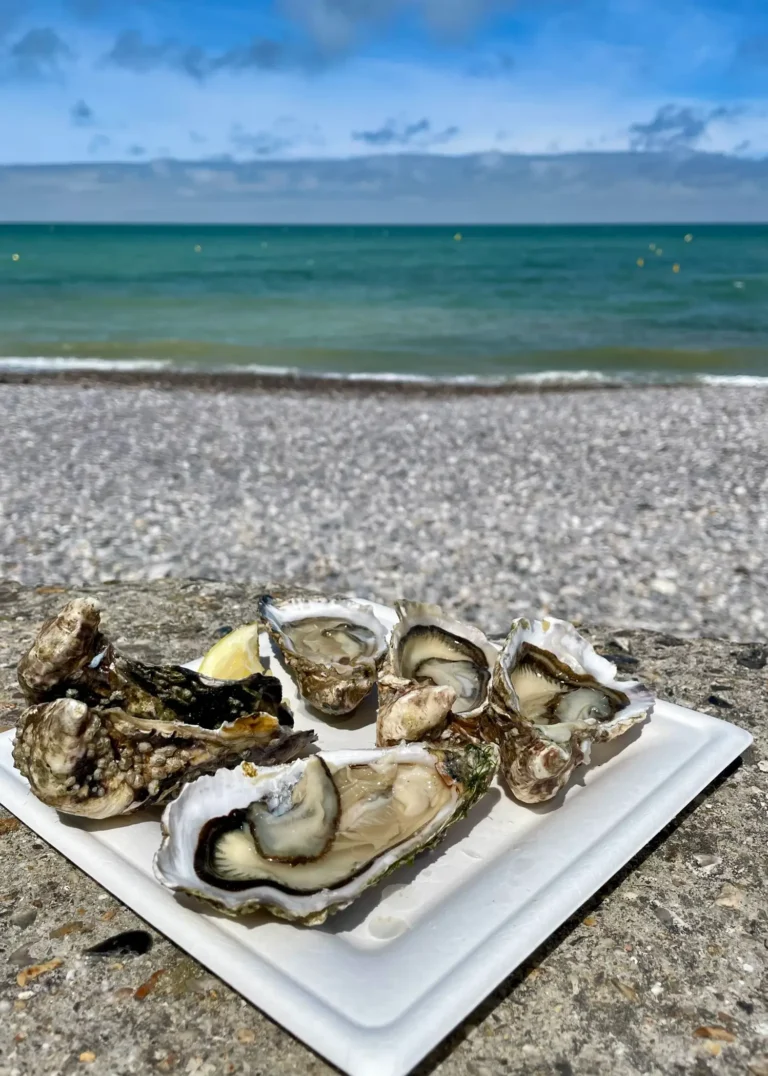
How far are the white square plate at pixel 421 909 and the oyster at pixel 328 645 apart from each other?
0.42 meters

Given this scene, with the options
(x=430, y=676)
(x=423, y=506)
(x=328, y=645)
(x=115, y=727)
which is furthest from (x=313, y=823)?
(x=423, y=506)

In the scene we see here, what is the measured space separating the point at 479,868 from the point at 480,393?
14.7 m

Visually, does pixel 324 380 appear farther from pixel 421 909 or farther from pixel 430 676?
pixel 421 909

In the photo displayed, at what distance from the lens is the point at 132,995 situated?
1515 mm

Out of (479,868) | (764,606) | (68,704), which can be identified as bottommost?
(764,606)

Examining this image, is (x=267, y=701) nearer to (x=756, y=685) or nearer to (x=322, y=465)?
(x=756, y=685)

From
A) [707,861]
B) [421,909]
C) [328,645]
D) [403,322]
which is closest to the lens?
[421,909]

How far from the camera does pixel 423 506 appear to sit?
7004 mm

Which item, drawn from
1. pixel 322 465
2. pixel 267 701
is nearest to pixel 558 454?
pixel 322 465

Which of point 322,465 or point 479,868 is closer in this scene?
point 479,868

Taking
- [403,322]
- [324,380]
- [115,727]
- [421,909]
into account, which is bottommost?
[324,380]

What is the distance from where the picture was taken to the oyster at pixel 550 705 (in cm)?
169

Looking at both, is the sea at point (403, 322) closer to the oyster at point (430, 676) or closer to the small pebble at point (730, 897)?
the oyster at point (430, 676)

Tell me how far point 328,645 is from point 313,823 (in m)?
0.82
